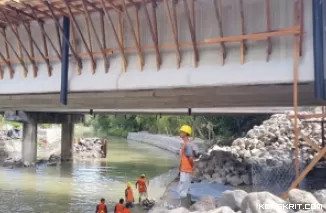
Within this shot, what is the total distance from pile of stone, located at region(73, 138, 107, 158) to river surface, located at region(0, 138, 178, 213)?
2.07 m

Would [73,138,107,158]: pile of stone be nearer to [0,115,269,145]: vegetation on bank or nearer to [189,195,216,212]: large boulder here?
[0,115,269,145]: vegetation on bank

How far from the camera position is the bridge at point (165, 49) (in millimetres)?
8812

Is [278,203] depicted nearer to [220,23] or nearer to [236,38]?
[236,38]

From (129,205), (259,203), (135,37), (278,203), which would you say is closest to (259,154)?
(129,205)

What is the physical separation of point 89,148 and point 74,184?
46.7 feet

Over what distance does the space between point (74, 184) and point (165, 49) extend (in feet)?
39.7

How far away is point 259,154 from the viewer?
1859 centimetres

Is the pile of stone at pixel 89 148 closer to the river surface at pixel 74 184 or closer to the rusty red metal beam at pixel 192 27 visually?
the river surface at pixel 74 184

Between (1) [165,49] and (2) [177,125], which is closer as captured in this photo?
(1) [165,49]

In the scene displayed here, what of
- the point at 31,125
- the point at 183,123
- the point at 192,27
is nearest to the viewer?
the point at 192,27

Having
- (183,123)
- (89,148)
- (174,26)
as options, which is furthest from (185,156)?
(183,123)

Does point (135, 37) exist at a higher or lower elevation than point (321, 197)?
higher

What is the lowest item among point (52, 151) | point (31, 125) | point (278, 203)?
point (52, 151)

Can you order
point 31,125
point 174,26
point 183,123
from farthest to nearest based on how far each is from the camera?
1. point 183,123
2. point 31,125
3. point 174,26
